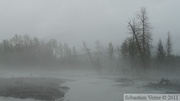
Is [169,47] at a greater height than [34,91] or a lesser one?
greater

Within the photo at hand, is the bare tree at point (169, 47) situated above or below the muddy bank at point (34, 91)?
above

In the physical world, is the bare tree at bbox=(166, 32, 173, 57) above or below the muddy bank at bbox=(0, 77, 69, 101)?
above

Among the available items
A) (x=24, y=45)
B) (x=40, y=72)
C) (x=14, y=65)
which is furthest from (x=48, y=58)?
(x=14, y=65)

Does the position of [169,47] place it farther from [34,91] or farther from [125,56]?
[34,91]

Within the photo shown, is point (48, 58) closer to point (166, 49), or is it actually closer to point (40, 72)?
point (40, 72)

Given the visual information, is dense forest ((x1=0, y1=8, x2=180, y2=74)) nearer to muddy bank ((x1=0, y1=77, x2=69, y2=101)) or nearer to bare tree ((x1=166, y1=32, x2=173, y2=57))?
bare tree ((x1=166, y1=32, x2=173, y2=57))

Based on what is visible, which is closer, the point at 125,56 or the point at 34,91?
the point at 34,91

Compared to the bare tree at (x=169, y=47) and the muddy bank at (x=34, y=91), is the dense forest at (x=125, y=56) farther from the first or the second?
the muddy bank at (x=34, y=91)

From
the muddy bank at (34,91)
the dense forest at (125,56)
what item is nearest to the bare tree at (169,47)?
the dense forest at (125,56)

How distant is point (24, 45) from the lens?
4400cm

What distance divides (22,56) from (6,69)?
11728 mm

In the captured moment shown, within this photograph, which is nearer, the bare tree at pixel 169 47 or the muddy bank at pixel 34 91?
the muddy bank at pixel 34 91

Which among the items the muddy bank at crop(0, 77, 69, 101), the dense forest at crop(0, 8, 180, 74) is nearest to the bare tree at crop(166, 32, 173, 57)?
the dense forest at crop(0, 8, 180, 74)

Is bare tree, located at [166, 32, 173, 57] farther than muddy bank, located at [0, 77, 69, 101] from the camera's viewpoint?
Yes
